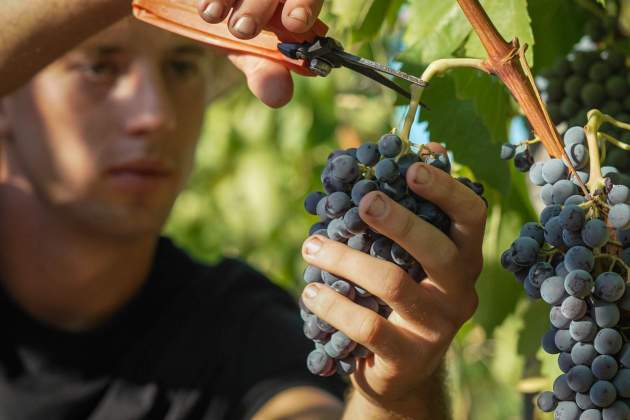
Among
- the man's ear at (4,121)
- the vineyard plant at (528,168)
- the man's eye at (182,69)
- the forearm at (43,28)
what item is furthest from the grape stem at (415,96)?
the man's ear at (4,121)

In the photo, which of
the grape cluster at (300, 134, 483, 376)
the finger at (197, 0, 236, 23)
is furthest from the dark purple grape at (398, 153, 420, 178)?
the finger at (197, 0, 236, 23)

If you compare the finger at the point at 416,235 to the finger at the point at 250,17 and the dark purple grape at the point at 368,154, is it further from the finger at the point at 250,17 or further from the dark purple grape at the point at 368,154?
the finger at the point at 250,17

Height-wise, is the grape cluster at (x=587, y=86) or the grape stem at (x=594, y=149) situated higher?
the grape stem at (x=594, y=149)

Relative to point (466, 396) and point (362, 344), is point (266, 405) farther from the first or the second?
point (362, 344)

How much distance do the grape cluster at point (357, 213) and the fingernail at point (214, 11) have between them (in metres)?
0.16

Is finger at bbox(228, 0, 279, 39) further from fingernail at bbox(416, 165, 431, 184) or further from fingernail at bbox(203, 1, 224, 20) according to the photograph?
fingernail at bbox(416, 165, 431, 184)

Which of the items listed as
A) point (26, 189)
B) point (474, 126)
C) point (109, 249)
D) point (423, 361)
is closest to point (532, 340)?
point (474, 126)

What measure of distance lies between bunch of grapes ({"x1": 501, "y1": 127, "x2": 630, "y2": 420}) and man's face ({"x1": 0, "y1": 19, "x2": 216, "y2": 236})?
1.26 metres

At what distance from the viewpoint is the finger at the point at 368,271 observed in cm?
80

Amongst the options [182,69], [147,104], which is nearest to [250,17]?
[147,104]

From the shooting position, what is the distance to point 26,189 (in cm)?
214

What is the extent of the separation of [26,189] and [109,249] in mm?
256

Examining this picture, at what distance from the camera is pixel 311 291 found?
83 centimetres

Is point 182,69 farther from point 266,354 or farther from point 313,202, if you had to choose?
point 313,202
